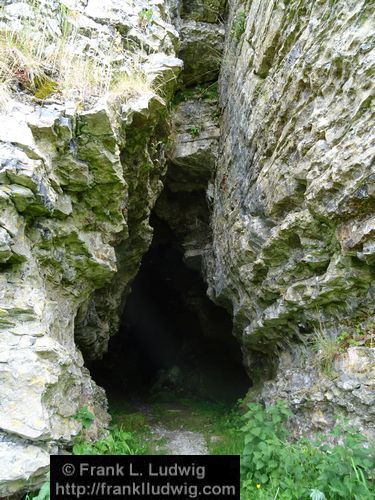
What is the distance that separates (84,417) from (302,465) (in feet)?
8.31

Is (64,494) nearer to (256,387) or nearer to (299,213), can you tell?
(299,213)

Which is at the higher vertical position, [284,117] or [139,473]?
[284,117]

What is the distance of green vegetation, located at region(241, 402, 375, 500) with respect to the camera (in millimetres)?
3383

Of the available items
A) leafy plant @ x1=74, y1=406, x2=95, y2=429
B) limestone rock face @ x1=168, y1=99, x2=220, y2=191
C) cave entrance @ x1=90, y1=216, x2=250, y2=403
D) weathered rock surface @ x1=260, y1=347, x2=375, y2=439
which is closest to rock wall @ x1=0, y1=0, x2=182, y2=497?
leafy plant @ x1=74, y1=406, x2=95, y2=429

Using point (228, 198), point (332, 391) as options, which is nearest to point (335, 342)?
point (332, 391)

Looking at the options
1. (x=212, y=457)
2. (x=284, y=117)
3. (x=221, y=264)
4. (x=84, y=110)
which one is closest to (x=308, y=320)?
(x=212, y=457)

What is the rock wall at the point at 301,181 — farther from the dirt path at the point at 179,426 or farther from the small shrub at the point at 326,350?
the dirt path at the point at 179,426

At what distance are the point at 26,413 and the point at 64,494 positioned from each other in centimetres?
84

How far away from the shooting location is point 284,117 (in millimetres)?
5555

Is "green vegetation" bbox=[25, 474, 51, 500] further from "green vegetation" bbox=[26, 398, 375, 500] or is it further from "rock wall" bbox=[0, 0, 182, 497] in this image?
"rock wall" bbox=[0, 0, 182, 497]

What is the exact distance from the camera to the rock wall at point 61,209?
391cm

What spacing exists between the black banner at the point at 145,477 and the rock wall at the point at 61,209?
0.35m

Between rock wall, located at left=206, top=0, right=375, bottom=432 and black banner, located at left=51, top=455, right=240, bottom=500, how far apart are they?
5.32ft

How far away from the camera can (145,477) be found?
3.55m
